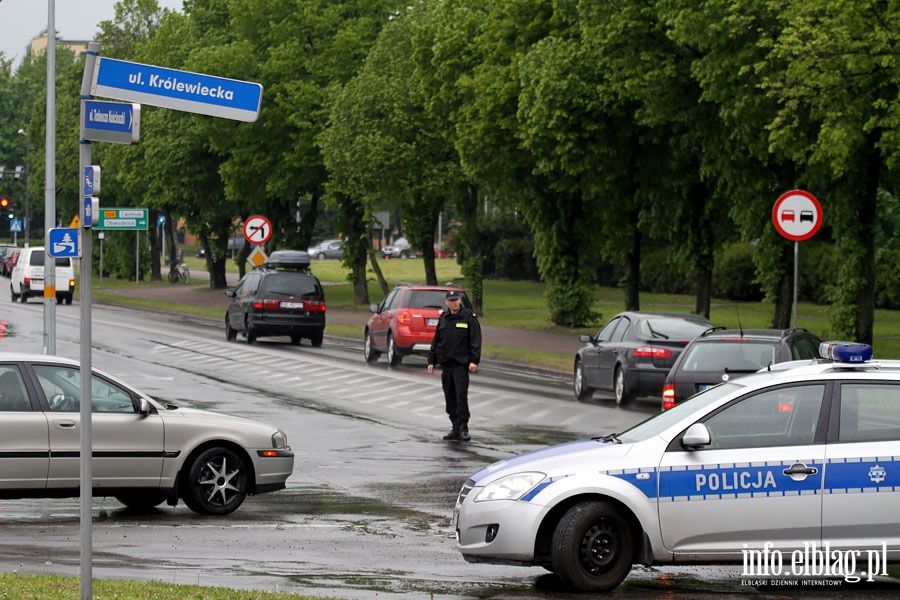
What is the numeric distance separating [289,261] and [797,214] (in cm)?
2076

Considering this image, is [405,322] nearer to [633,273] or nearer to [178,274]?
[633,273]

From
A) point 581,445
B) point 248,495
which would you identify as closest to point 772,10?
point 248,495

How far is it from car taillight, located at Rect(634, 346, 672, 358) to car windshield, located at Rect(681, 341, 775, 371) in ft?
12.4

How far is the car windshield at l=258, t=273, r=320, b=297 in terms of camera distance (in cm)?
3388

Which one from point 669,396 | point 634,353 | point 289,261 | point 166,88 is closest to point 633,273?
point 289,261

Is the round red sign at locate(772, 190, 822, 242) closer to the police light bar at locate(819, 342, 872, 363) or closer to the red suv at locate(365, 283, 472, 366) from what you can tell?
the red suv at locate(365, 283, 472, 366)

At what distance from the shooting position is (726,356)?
17156mm

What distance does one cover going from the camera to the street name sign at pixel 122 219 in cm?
919

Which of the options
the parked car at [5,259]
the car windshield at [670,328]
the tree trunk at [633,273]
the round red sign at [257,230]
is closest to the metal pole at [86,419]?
the car windshield at [670,328]

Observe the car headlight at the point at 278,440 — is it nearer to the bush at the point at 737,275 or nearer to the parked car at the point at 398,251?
the bush at the point at 737,275

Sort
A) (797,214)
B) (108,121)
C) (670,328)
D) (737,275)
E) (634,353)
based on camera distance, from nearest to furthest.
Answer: (108,121)
(797,214)
(634,353)
(670,328)
(737,275)

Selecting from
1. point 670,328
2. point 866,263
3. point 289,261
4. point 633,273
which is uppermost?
point 866,263

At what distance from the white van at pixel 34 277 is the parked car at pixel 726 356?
3787cm

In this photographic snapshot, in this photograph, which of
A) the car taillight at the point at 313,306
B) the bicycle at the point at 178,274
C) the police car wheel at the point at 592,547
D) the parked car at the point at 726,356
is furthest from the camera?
the bicycle at the point at 178,274
